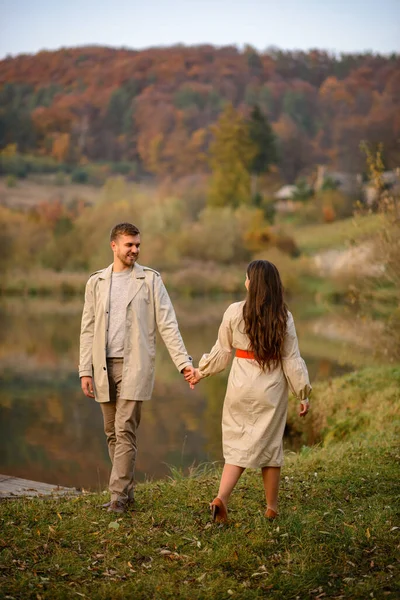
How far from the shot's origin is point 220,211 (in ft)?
178

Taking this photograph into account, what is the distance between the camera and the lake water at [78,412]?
11.1 m

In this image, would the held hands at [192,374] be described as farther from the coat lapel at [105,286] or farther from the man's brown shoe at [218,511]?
the man's brown shoe at [218,511]

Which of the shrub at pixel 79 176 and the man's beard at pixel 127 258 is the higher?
the shrub at pixel 79 176

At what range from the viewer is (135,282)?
563 cm

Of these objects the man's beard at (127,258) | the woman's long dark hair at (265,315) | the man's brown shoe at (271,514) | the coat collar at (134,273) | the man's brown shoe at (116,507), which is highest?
the man's beard at (127,258)

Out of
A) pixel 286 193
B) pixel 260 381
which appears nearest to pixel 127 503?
pixel 260 381

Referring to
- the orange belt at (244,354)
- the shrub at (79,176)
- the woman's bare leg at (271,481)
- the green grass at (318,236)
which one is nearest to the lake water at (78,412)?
the woman's bare leg at (271,481)

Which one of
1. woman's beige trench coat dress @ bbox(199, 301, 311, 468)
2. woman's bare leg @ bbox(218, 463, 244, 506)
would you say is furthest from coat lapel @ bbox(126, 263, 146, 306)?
woman's bare leg @ bbox(218, 463, 244, 506)

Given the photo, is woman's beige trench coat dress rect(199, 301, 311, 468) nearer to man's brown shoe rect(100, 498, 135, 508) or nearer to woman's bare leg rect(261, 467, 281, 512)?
woman's bare leg rect(261, 467, 281, 512)

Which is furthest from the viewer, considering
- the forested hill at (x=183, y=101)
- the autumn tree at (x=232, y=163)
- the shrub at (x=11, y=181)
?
the forested hill at (x=183, y=101)

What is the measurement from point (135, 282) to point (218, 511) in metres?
1.72

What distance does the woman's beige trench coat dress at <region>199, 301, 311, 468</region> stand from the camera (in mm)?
5117

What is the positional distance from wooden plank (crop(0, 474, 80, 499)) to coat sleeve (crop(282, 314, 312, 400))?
2292 mm

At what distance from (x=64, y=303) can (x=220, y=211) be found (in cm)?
2022
